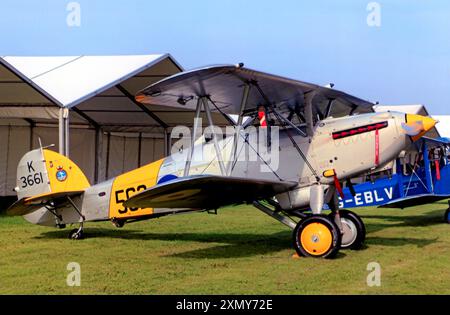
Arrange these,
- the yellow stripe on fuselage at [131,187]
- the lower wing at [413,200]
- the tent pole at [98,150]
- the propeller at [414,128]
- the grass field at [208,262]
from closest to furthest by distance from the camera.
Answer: the grass field at [208,262] → the propeller at [414,128] → the yellow stripe on fuselage at [131,187] → the lower wing at [413,200] → the tent pole at [98,150]

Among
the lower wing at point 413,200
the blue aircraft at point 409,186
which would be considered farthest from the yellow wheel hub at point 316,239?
the lower wing at point 413,200

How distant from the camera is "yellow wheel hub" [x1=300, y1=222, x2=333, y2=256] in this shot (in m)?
6.77

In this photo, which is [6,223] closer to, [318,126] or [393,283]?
[318,126]

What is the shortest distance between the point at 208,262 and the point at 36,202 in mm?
3865

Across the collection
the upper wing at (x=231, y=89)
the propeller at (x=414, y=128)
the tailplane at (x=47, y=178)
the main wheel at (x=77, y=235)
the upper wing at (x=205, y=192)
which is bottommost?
the main wheel at (x=77, y=235)

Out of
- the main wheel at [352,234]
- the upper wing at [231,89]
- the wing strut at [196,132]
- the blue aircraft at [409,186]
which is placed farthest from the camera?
the blue aircraft at [409,186]

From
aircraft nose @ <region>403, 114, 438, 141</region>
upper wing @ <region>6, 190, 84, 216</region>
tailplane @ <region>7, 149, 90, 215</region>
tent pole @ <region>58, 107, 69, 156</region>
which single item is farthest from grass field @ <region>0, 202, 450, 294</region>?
tent pole @ <region>58, 107, 69, 156</region>

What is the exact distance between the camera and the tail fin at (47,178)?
31.5 ft

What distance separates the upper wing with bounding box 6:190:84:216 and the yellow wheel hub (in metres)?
4.11

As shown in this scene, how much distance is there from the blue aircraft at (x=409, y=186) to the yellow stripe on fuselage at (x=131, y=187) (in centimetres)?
552

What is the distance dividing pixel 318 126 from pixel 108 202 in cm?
356

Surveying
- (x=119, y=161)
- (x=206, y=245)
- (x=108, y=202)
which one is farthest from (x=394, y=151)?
(x=119, y=161)

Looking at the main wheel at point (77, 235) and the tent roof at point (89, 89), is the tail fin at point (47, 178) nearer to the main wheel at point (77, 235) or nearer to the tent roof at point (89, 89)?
the main wheel at point (77, 235)
